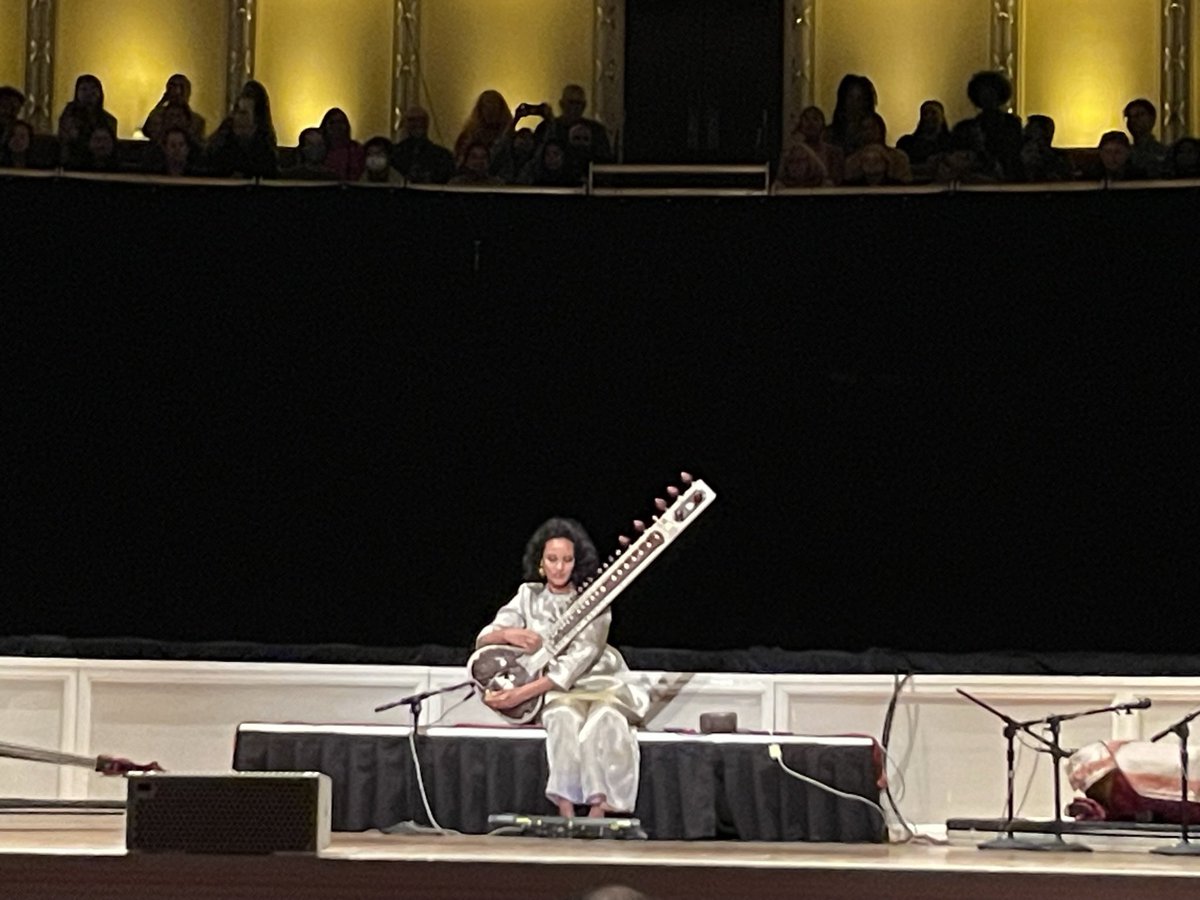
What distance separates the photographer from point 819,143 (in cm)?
965

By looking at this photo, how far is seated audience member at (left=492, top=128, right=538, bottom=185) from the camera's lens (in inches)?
385

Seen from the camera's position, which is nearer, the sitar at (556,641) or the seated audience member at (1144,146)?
the sitar at (556,641)

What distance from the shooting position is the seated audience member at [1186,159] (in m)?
9.27

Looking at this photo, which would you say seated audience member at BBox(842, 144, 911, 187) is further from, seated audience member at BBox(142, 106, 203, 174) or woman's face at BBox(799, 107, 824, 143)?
seated audience member at BBox(142, 106, 203, 174)

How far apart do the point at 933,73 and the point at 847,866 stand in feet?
24.0

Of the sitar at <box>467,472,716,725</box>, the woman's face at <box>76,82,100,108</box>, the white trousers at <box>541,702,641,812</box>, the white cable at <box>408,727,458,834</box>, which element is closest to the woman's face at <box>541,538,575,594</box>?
the sitar at <box>467,472,716,725</box>

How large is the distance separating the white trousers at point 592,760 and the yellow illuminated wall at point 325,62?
4.66 metres

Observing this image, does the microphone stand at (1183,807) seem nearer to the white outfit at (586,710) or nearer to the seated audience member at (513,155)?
the white outfit at (586,710)

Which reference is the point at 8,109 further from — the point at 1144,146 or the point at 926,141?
the point at 1144,146

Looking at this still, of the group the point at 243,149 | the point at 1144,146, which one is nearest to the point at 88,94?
the point at 243,149

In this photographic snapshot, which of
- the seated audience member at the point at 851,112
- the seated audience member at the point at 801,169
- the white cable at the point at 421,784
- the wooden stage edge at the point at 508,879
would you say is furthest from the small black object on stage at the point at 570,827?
the seated audience member at the point at 851,112

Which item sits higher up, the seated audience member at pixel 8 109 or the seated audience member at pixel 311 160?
the seated audience member at pixel 8 109

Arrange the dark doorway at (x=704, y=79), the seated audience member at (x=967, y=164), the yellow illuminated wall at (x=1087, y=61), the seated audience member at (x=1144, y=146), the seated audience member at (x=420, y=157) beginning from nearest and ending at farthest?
the seated audience member at (x=1144, y=146) < the seated audience member at (x=967, y=164) < the seated audience member at (x=420, y=157) < the dark doorway at (x=704, y=79) < the yellow illuminated wall at (x=1087, y=61)

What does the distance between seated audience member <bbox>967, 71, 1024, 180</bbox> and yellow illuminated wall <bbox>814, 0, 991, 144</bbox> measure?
0.58m
